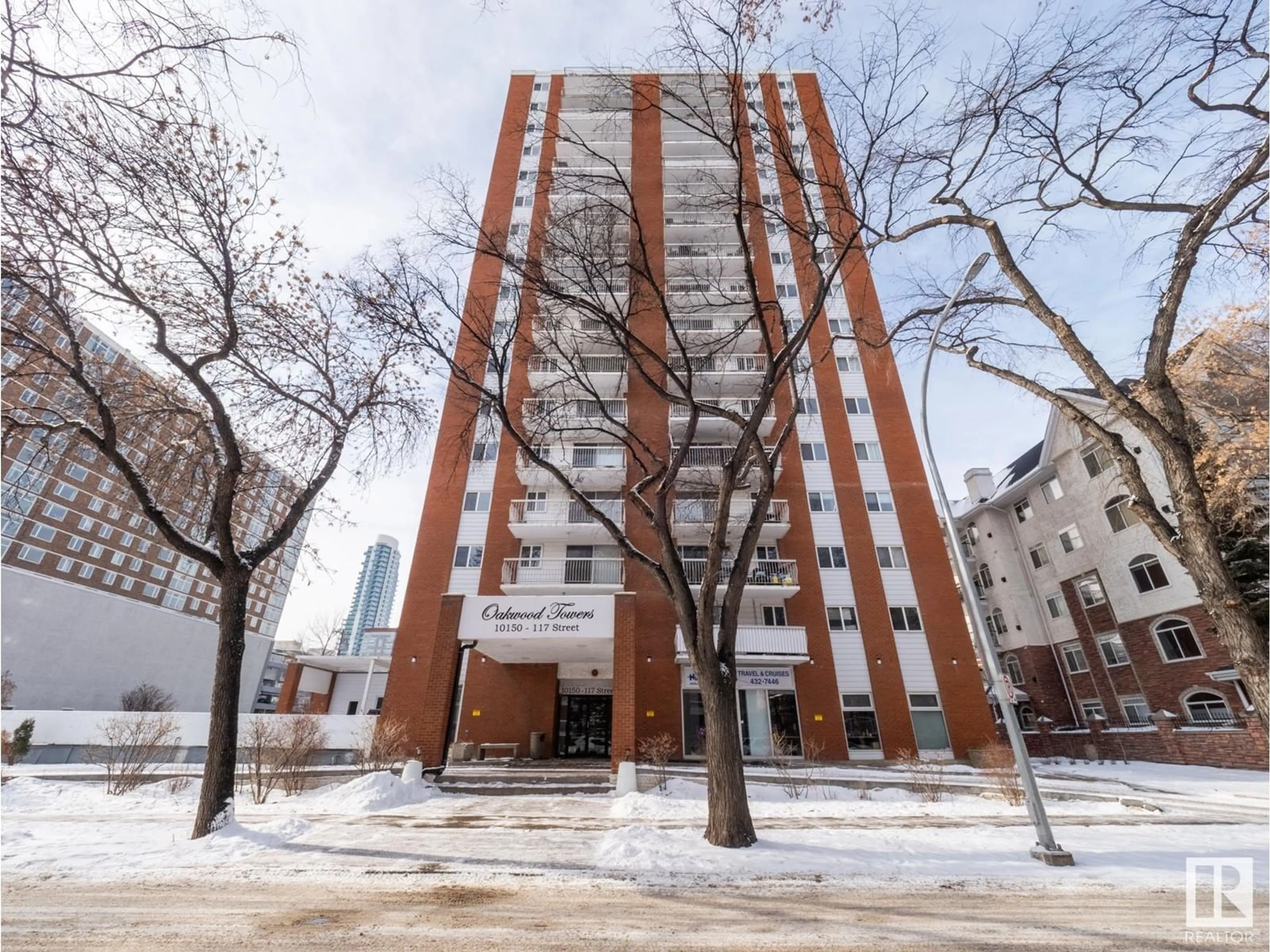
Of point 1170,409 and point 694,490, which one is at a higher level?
point 694,490

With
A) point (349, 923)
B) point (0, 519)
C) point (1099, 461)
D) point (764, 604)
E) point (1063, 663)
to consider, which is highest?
point (0, 519)

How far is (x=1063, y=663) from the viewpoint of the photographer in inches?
999

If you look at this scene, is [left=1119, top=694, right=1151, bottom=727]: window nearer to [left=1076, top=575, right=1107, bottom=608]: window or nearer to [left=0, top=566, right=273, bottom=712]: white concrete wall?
[left=1076, top=575, right=1107, bottom=608]: window

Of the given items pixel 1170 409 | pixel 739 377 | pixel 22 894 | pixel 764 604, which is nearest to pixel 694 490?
pixel 764 604

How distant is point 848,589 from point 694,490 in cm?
839

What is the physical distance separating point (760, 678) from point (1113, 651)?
1644 cm

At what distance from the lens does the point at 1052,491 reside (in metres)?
26.5

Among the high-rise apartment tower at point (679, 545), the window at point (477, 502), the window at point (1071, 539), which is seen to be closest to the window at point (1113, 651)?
the window at point (1071, 539)

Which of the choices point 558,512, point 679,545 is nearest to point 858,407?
point 679,545

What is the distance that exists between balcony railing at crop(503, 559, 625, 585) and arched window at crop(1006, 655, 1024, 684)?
73.4 ft

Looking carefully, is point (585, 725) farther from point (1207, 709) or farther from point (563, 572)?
point (1207, 709)

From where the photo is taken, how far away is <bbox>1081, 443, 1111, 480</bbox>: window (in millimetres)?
22922

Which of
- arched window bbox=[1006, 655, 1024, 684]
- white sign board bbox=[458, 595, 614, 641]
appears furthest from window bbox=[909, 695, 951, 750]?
white sign board bbox=[458, 595, 614, 641]

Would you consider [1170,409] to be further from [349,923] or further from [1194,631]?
[1194,631]
